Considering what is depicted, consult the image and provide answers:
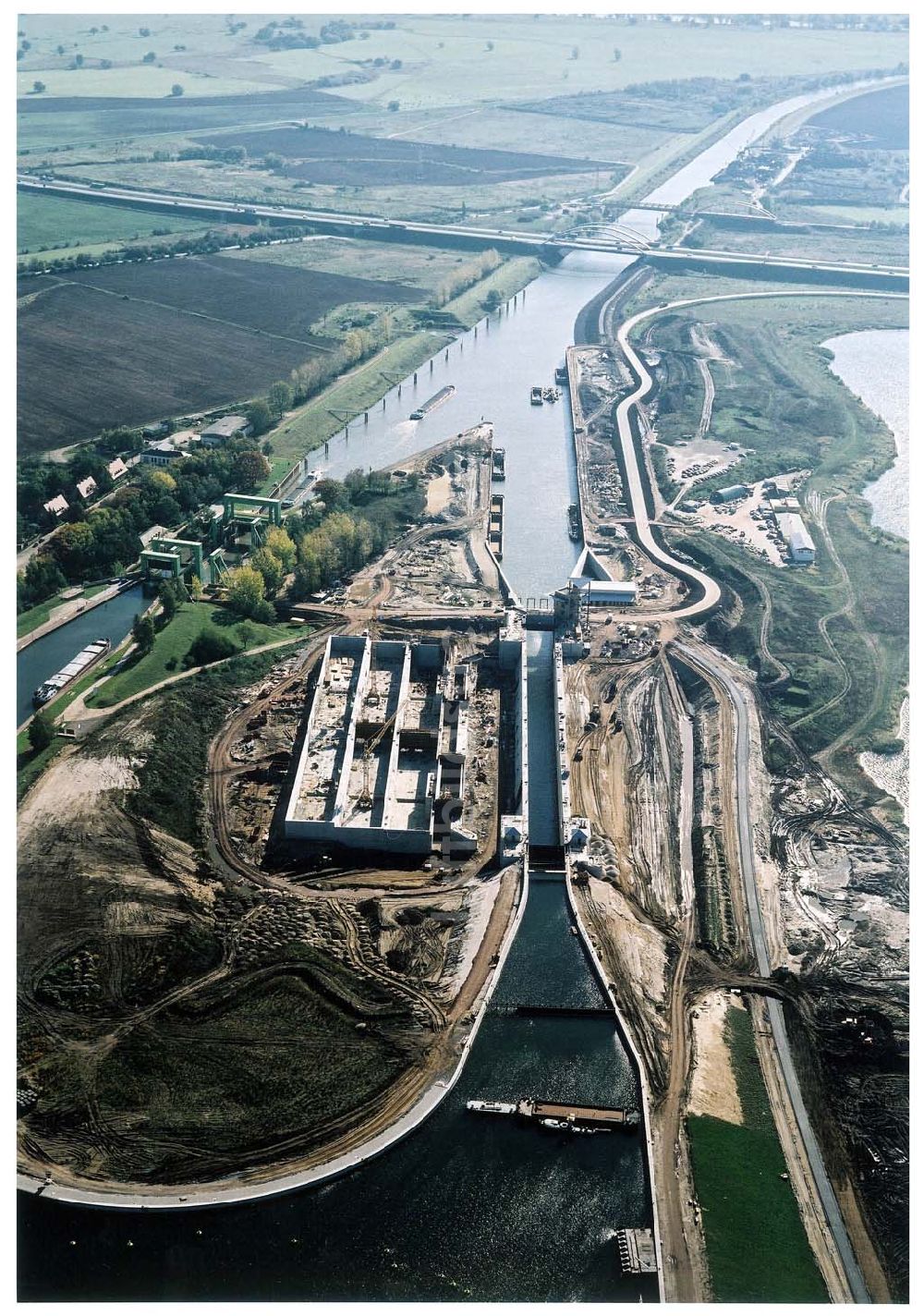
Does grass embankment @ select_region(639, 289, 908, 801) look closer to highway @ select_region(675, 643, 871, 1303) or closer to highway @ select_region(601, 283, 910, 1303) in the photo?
highway @ select_region(601, 283, 910, 1303)

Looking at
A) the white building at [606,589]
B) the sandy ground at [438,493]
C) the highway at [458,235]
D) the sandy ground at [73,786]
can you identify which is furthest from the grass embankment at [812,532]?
the sandy ground at [73,786]

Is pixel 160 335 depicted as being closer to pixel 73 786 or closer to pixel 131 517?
pixel 131 517

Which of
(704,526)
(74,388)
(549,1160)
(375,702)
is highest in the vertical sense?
(74,388)

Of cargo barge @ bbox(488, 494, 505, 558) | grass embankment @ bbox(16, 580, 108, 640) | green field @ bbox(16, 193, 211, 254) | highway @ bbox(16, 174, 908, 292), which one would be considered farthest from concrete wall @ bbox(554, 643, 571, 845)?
green field @ bbox(16, 193, 211, 254)

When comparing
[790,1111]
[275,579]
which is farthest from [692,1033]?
[275,579]

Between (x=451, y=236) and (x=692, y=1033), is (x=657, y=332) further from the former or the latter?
(x=692, y=1033)

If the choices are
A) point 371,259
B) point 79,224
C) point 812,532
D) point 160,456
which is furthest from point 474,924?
point 79,224
